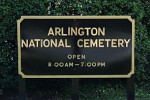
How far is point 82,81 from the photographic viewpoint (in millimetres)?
7988

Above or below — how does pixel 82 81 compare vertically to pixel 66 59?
below

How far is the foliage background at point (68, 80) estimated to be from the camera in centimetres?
736

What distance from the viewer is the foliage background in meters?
7.36

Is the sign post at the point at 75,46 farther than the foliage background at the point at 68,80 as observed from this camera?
No

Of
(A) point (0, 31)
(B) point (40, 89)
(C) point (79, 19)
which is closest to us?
(C) point (79, 19)

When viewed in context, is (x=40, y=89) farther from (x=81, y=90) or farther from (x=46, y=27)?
(x=46, y=27)

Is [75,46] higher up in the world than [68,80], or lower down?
higher up

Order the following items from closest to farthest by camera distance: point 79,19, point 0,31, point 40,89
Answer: point 79,19
point 0,31
point 40,89

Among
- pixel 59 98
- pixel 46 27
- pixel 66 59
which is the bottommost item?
pixel 59 98

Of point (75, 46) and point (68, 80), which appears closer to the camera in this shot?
point (75, 46)

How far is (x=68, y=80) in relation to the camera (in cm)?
782

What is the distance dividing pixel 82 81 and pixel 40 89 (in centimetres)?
84

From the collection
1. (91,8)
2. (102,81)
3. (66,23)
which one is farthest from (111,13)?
(66,23)

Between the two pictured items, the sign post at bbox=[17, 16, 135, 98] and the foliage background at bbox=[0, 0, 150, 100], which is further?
the foliage background at bbox=[0, 0, 150, 100]
